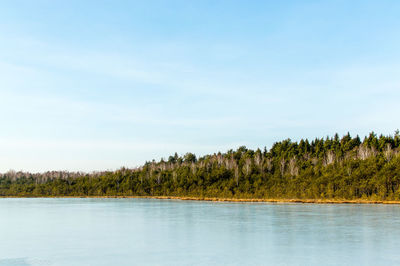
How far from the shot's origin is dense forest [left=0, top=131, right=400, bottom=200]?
311 ft

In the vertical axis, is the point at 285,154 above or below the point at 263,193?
above

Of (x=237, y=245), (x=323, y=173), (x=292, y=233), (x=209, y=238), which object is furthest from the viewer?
(x=323, y=173)

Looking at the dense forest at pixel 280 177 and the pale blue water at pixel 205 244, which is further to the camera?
the dense forest at pixel 280 177

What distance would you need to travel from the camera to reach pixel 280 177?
12325cm

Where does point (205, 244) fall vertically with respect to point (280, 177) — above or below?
below

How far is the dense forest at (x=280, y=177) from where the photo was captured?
9494 centimetres

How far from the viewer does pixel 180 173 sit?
15812cm

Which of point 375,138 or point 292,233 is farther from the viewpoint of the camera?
point 375,138

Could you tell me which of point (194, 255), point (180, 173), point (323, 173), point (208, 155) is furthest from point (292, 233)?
point (208, 155)

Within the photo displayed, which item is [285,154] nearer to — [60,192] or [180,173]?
[180,173]

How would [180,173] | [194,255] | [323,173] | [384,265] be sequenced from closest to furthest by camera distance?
[384,265], [194,255], [323,173], [180,173]

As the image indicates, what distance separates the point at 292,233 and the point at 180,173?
128 meters

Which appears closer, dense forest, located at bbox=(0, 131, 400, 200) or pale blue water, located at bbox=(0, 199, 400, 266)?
pale blue water, located at bbox=(0, 199, 400, 266)

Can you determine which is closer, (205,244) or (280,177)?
(205,244)
